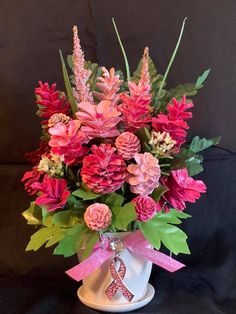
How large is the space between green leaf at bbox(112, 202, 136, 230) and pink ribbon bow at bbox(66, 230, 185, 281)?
2.3 inches

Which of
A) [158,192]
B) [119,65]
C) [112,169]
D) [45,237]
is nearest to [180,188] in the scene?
[158,192]

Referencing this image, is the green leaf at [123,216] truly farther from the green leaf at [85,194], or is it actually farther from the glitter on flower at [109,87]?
the glitter on flower at [109,87]

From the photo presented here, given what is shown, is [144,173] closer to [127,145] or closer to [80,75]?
[127,145]

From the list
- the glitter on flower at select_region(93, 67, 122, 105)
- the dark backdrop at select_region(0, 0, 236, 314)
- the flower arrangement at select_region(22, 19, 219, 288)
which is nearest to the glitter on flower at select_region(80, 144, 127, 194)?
the flower arrangement at select_region(22, 19, 219, 288)

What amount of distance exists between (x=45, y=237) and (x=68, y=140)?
0.20m

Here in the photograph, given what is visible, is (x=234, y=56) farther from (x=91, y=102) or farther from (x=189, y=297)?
(x=189, y=297)

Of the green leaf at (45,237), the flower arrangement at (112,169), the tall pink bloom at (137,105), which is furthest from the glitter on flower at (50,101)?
the green leaf at (45,237)

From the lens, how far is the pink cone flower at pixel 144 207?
91 centimetres

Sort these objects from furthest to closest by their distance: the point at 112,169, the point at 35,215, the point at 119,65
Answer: the point at 119,65
the point at 35,215
the point at 112,169

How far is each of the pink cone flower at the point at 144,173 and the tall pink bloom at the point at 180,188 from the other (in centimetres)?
5

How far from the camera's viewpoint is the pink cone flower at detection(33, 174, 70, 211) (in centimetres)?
92

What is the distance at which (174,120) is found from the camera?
0.93m

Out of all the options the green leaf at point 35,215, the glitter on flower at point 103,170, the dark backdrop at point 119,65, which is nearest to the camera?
the glitter on flower at point 103,170

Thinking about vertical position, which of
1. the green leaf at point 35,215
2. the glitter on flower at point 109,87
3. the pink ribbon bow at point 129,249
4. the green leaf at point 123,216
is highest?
the glitter on flower at point 109,87
